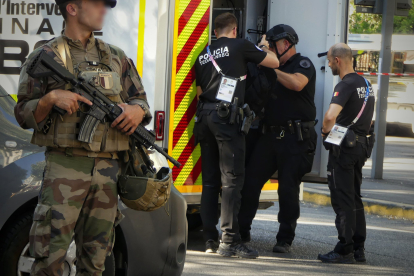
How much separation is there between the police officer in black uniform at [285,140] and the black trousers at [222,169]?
0.41 metres

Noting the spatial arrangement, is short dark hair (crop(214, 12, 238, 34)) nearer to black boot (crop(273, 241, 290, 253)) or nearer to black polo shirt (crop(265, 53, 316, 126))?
black polo shirt (crop(265, 53, 316, 126))

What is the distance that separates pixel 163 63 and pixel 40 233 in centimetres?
231

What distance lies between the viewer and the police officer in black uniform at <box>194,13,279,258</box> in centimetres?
532

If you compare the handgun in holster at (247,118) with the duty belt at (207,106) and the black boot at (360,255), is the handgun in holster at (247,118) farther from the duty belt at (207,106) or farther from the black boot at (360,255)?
the black boot at (360,255)

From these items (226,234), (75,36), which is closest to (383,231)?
(226,234)

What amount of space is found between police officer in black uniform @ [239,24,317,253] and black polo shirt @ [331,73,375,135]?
34 centimetres

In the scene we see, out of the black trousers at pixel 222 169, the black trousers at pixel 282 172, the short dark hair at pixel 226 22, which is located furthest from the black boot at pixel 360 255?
the short dark hair at pixel 226 22

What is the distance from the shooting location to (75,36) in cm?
→ 312

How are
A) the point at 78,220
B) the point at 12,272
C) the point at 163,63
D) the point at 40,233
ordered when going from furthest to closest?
the point at 163,63, the point at 12,272, the point at 78,220, the point at 40,233

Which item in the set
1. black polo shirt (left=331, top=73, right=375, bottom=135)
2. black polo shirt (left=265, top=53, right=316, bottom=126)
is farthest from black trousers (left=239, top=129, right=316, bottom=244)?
black polo shirt (left=331, top=73, right=375, bottom=135)

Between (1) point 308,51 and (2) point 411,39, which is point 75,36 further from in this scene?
(2) point 411,39

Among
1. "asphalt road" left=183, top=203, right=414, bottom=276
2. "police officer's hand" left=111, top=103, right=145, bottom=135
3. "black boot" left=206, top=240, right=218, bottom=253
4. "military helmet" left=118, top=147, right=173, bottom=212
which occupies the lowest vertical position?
"asphalt road" left=183, top=203, right=414, bottom=276

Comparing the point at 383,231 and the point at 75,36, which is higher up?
the point at 75,36

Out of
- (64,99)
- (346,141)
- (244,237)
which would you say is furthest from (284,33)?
(64,99)
